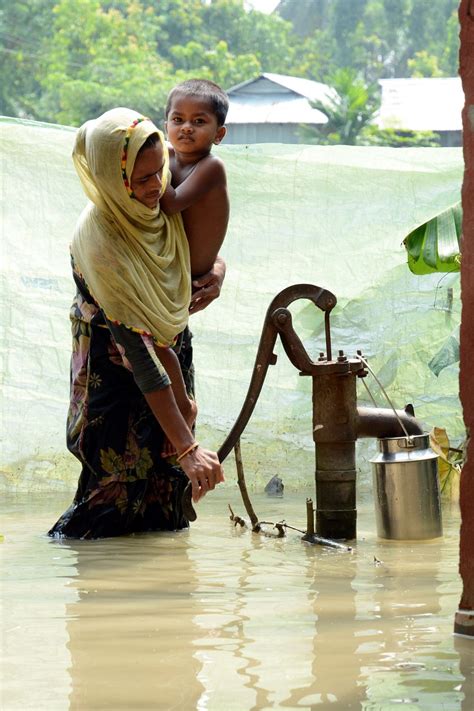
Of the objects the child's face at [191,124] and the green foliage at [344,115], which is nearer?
the child's face at [191,124]

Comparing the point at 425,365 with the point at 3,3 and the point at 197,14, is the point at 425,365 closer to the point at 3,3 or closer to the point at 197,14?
the point at 3,3

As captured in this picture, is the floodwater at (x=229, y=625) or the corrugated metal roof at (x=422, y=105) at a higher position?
the corrugated metal roof at (x=422, y=105)

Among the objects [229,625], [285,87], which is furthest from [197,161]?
[285,87]

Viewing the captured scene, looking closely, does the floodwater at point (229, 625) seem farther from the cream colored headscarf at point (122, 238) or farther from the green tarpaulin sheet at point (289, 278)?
the green tarpaulin sheet at point (289, 278)

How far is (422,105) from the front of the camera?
42.6 m

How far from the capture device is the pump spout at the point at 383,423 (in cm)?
450

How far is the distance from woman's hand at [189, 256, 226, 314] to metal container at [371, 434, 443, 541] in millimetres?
852

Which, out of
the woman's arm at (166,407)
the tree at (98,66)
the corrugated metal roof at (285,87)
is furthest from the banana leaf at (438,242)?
the tree at (98,66)

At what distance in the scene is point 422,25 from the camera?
63594 mm

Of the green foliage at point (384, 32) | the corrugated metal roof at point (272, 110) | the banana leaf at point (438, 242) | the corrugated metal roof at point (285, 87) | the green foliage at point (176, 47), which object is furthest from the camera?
the green foliage at point (384, 32)

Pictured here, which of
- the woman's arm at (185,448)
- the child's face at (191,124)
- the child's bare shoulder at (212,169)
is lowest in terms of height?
the woman's arm at (185,448)

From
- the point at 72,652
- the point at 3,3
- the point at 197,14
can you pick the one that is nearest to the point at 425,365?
the point at 72,652

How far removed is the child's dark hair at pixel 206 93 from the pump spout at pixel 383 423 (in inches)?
47.1

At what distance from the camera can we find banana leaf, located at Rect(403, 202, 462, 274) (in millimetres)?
5480
